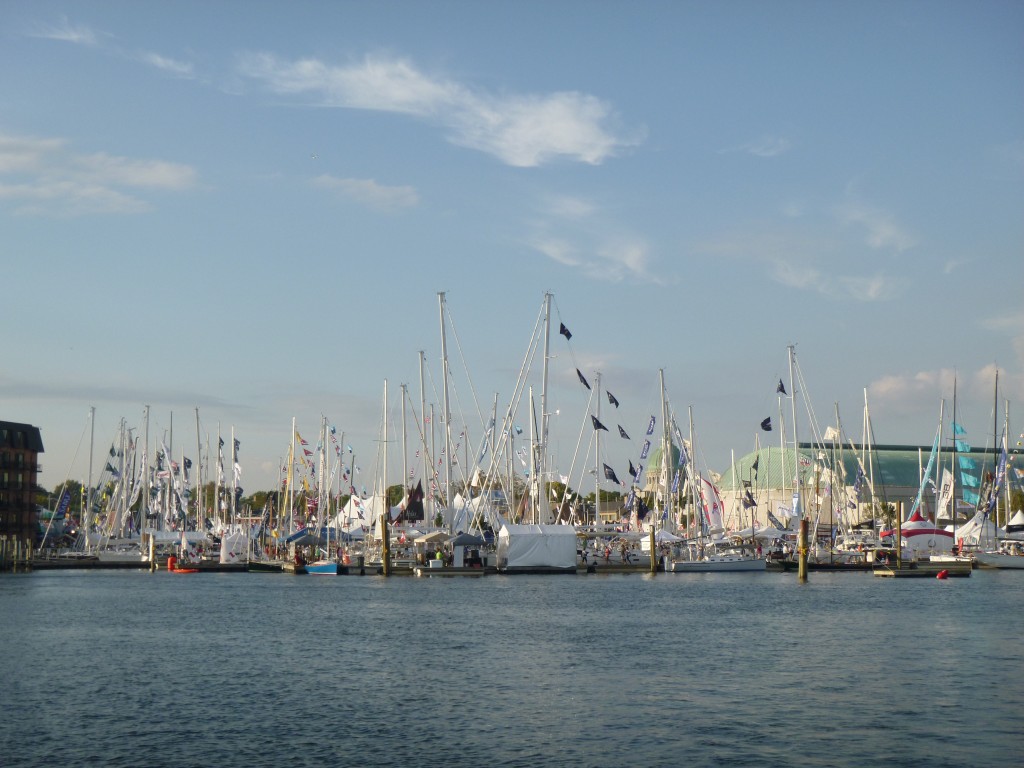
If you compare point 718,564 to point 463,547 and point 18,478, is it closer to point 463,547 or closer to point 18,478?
point 463,547

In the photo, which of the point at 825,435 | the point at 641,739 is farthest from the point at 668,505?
the point at 641,739

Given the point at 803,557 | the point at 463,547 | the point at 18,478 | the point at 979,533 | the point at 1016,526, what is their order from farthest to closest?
1. the point at 18,478
2. the point at 979,533
3. the point at 1016,526
4. the point at 463,547
5. the point at 803,557

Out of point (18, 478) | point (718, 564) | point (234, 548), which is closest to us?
point (718, 564)

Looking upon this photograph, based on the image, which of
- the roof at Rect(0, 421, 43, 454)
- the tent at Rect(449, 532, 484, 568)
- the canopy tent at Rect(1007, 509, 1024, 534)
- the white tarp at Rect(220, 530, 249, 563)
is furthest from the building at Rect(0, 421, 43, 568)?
the canopy tent at Rect(1007, 509, 1024, 534)

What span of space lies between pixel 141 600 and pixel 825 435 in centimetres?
10406

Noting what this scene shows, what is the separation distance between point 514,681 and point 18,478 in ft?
422

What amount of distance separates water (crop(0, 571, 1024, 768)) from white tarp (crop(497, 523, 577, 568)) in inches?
908

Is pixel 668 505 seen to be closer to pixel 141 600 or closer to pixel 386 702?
pixel 141 600

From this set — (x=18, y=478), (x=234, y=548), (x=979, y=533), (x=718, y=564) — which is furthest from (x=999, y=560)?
(x=18, y=478)

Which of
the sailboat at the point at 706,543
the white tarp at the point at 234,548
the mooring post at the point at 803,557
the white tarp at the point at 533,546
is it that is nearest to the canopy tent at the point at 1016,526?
the sailboat at the point at 706,543

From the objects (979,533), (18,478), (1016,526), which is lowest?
(979,533)

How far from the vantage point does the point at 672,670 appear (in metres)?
52.4

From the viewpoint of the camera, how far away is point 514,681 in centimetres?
4962

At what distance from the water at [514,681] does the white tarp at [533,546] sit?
75.7 ft
